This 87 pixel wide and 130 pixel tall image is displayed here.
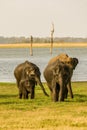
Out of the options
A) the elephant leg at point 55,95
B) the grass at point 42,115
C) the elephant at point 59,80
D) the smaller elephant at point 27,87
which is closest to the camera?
the grass at point 42,115

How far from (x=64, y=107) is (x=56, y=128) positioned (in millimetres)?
5448

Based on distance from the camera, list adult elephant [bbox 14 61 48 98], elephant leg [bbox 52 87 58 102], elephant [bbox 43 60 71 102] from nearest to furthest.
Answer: elephant [bbox 43 60 71 102], elephant leg [bbox 52 87 58 102], adult elephant [bbox 14 61 48 98]

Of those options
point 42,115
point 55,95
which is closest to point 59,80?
point 55,95

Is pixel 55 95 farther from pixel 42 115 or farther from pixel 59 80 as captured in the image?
pixel 42 115

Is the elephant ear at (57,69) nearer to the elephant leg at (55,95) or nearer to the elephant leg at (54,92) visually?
the elephant leg at (54,92)

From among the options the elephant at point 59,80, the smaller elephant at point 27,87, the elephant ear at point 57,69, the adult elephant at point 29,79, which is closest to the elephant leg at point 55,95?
the elephant at point 59,80

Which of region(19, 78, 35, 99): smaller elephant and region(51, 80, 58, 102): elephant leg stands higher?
region(51, 80, 58, 102): elephant leg

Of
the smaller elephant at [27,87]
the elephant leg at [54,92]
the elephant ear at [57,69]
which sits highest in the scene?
the elephant ear at [57,69]

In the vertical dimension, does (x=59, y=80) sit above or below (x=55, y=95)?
above

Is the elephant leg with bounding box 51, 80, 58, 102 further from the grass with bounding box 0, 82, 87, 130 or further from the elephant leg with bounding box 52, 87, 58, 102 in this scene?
the grass with bounding box 0, 82, 87, 130

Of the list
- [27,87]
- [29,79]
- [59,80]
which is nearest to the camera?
[59,80]

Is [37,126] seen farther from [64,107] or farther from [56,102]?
[56,102]

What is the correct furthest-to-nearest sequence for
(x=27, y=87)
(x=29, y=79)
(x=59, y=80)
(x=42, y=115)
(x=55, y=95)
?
(x=27, y=87), (x=29, y=79), (x=55, y=95), (x=59, y=80), (x=42, y=115)

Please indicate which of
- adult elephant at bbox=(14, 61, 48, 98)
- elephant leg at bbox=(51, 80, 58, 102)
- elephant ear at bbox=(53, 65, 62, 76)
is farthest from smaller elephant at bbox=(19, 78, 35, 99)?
elephant ear at bbox=(53, 65, 62, 76)
